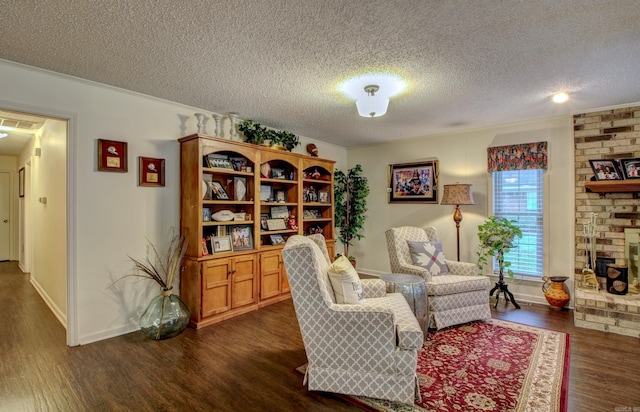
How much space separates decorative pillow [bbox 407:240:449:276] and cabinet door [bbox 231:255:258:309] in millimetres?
1916

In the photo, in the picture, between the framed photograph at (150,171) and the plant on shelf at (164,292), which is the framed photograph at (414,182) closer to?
the plant on shelf at (164,292)

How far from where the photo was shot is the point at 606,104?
11.4 ft

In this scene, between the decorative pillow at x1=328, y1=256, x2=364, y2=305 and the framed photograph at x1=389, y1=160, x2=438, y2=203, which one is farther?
the framed photograph at x1=389, y1=160, x2=438, y2=203

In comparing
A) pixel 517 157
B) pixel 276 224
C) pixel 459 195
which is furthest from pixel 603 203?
pixel 276 224

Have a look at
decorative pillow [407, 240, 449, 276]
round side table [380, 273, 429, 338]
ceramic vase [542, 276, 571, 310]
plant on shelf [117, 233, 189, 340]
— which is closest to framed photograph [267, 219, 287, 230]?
plant on shelf [117, 233, 189, 340]

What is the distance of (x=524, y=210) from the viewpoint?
4.17 meters

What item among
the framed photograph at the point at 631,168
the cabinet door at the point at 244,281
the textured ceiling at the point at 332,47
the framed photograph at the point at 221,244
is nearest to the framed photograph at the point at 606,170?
the framed photograph at the point at 631,168

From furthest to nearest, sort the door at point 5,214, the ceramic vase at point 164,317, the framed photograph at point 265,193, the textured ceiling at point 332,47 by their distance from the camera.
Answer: the door at point 5,214 < the framed photograph at point 265,193 < the ceramic vase at point 164,317 < the textured ceiling at point 332,47

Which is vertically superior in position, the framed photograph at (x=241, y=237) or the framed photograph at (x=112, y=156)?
the framed photograph at (x=112, y=156)

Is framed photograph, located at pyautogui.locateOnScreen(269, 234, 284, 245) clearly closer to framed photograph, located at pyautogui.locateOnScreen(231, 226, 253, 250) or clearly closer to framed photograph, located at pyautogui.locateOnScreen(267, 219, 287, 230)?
framed photograph, located at pyautogui.locateOnScreen(267, 219, 287, 230)

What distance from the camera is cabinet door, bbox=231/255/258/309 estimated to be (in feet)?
11.8

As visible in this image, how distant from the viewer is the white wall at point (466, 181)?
153 inches

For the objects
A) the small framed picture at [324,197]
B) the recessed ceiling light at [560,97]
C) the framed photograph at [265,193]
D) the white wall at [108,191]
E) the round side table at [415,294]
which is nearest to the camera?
the white wall at [108,191]

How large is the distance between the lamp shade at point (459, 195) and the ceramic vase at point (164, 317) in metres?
3.51
